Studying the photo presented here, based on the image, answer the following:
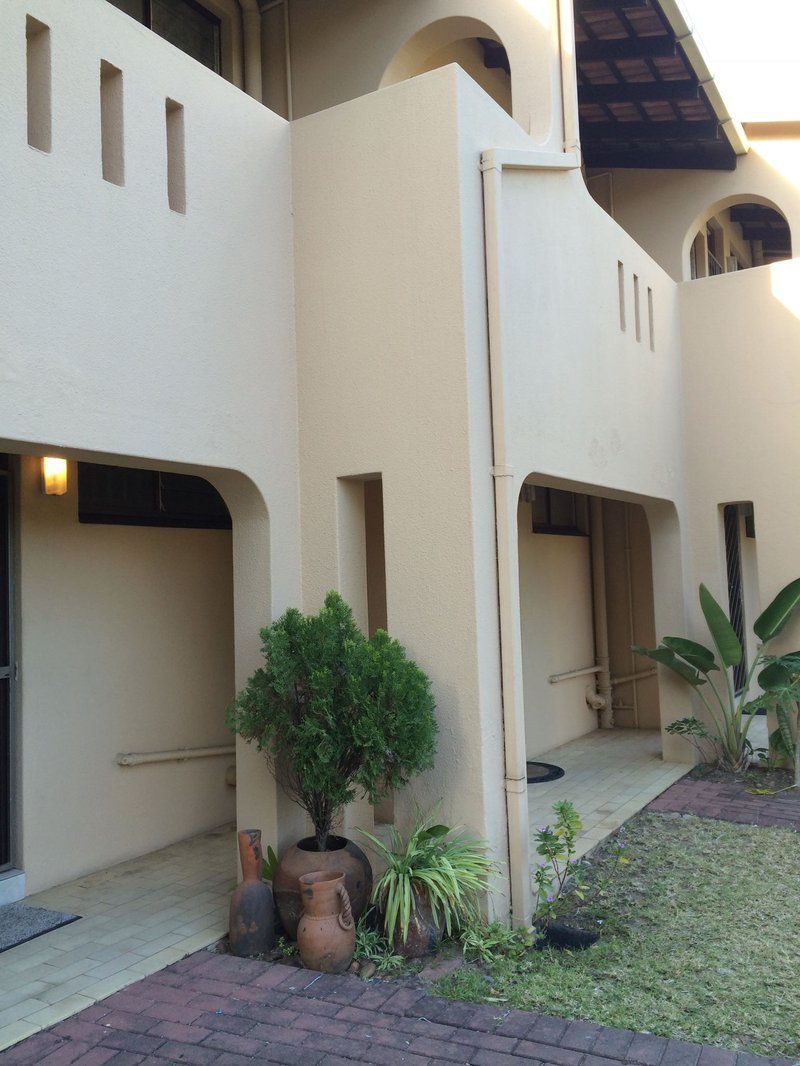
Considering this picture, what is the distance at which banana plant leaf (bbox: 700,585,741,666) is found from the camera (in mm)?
9453

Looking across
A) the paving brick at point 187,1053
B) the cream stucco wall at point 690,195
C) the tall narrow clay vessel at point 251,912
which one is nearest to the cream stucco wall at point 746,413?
the cream stucco wall at point 690,195

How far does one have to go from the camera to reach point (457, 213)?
19.6 ft

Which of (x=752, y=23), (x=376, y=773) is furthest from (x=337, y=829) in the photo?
(x=752, y=23)

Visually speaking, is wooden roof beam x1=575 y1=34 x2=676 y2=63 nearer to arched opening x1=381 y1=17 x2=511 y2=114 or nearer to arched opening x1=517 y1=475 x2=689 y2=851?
arched opening x1=381 y1=17 x2=511 y2=114

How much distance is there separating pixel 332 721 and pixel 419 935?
1380 millimetres

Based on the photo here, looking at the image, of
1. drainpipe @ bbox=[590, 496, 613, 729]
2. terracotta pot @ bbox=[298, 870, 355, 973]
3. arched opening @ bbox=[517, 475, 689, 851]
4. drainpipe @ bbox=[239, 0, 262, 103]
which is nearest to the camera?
terracotta pot @ bbox=[298, 870, 355, 973]

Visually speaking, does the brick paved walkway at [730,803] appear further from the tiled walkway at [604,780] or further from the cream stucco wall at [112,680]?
the cream stucco wall at [112,680]

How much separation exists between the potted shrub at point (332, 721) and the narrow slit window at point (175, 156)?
2779mm

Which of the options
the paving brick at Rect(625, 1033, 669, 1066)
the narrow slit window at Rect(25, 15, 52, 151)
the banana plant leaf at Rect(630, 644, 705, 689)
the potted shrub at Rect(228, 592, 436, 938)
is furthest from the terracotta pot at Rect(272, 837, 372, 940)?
the banana plant leaf at Rect(630, 644, 705, 689)

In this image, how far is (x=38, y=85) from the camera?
5.07 m

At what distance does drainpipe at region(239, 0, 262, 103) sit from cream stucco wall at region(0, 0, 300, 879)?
229 centimetres

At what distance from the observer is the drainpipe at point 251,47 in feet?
28.0

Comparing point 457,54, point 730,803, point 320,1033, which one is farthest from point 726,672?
point 457,54

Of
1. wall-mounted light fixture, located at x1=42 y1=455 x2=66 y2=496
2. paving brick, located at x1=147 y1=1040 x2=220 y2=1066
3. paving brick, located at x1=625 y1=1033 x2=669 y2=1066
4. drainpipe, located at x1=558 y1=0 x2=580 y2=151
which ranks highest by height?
drainpipe, located at x1=558 y1=0 x2=580 y2=151
